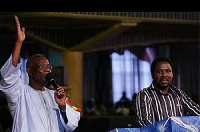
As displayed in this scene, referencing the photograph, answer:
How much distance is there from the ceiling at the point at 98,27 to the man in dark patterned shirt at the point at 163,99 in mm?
5133

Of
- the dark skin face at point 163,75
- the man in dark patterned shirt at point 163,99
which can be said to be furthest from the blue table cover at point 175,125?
the dark skin face at point 163,75

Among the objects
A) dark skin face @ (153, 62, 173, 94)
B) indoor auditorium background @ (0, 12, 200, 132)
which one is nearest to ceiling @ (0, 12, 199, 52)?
indoor auditorium background @ (0, 12, 200, 132)

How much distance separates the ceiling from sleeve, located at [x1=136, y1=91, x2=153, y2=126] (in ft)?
17.3

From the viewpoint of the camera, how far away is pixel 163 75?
14.5ft

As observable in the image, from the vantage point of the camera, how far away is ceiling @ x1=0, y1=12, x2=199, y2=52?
10.1 metres

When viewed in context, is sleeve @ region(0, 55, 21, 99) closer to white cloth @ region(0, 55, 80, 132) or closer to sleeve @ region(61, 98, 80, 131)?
white cloth @ region(0, 55, 80, 132)

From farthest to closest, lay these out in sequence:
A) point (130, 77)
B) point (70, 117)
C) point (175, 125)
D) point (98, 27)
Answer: point (130, 77)
point (98, 27)
point (70, 117)
point (175, 125)

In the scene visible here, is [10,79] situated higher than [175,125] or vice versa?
[10,79]

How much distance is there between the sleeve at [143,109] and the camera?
418cm

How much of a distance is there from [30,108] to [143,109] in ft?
2.88

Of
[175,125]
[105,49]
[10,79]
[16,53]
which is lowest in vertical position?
[175,125]

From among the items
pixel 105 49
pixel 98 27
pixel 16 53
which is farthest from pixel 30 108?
pixel 105 49

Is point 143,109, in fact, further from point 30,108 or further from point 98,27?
point 98,27
